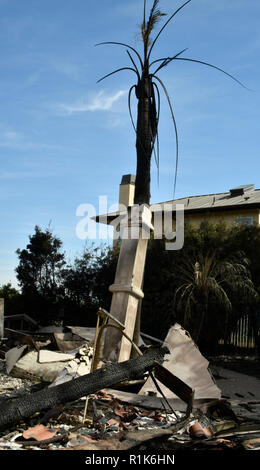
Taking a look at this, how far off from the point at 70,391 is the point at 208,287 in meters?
8.62

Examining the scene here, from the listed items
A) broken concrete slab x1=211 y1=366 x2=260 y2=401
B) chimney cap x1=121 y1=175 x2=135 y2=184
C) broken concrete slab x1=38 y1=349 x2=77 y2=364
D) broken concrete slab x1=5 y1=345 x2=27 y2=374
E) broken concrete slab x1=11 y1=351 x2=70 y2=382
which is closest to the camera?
broken concrete slab x1=11 y1=351 x2=70 y2=382

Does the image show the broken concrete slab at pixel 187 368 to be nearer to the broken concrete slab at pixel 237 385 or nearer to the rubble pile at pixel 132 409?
the rubble pile at pixel 132 409

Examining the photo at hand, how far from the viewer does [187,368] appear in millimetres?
6734

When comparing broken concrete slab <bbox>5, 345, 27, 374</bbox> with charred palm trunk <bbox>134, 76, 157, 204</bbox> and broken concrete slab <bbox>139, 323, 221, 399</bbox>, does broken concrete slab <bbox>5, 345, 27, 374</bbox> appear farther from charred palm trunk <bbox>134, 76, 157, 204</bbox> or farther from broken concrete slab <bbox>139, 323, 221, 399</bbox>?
charred palm trunk <bbox>134, 76, 157, 204</bbox>

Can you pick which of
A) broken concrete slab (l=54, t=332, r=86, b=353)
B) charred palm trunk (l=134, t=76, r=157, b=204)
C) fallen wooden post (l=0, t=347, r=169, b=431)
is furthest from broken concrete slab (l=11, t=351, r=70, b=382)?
charred palm trunk (l=134, t=76, r=157, b=204)

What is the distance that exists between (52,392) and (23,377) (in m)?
2.82

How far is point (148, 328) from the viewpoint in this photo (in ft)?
47.9

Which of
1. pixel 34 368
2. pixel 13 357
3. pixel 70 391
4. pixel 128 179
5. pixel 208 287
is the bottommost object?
pixel 34 368

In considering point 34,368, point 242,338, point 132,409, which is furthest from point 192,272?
point 132,409

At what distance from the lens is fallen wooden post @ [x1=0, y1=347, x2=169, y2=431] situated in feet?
14.6

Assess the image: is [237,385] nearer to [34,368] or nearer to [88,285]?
[34,368]

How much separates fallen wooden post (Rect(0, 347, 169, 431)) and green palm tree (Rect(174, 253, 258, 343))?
7547 millimetres

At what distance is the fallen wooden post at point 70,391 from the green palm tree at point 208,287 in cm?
755
